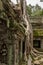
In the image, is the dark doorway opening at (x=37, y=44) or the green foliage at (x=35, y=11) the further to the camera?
the green foliage at (x=35, y=11)

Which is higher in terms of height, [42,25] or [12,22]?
[12,22]

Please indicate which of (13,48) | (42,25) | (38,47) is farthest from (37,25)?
(13,48)

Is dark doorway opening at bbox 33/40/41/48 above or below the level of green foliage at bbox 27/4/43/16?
below

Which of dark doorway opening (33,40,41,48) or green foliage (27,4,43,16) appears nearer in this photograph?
dark doorway opening (33,40,41,48)

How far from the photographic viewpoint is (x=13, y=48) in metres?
8.50

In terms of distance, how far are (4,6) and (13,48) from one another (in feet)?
5.07

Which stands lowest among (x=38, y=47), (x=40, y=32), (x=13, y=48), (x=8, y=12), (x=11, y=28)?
(x=38, y=47)

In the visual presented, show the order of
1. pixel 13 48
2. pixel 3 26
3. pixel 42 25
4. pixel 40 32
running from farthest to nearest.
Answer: pixel 42 25, pixel 40 32, pixel 13 48, pixel 3 26

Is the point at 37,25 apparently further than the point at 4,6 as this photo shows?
Result: Yes

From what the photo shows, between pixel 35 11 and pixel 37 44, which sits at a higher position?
pixel 35 11

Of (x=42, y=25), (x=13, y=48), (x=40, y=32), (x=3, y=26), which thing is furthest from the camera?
(x=42, y=25)

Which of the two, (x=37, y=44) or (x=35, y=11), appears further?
(x=35, y=11)

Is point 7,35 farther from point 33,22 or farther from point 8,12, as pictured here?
point 33,22

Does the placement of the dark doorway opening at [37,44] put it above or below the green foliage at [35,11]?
below
